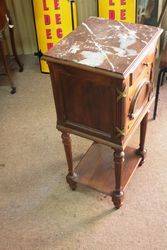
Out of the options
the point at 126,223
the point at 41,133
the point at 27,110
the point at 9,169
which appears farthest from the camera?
the point at 27,110

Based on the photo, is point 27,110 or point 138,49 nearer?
point 138,49

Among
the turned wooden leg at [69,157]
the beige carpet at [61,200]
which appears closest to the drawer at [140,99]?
the turned wooden leg at [69,157]

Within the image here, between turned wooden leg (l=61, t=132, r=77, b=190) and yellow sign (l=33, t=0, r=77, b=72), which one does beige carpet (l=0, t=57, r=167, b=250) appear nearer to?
turned wooden leg (l=61, t=132, r=77, b=190)

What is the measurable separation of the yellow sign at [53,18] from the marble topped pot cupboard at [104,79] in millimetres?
991

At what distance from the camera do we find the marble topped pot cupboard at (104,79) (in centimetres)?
131

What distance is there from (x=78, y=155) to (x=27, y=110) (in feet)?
1.91

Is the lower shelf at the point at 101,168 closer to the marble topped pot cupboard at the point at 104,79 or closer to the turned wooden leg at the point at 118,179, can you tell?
the turned wooden leg at the point at 118,179

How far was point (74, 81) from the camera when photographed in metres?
1.40

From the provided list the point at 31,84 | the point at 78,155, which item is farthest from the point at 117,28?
the point at 31,84

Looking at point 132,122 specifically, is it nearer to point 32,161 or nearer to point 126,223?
point 126,223

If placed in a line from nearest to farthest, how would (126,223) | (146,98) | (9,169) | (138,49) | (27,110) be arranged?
(138,49) < (146,98) < (126,223) < (9,169) < (27,110)

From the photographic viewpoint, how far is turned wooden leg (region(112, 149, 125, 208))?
152 cm

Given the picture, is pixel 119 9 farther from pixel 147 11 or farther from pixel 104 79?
pixel 104 79

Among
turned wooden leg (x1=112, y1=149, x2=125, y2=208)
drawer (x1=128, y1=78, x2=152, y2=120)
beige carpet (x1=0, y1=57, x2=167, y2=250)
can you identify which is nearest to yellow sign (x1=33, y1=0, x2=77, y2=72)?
beige carpet (x1=0, y1=57, x2=167, y2=250)
